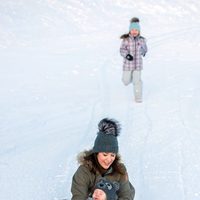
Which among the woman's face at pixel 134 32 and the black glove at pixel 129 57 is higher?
the woman's face at pixel 134 32

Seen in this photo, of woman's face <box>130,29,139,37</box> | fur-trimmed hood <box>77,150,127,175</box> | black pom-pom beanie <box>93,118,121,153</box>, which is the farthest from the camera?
woman's face <box>130,29,139,37</box>

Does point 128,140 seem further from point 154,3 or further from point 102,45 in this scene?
point 154,3

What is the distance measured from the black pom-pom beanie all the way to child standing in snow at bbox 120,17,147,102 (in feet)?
15.3

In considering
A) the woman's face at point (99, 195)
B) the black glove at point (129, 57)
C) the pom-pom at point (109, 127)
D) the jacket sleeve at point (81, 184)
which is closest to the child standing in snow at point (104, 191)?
the woman's face at point (99, 195)

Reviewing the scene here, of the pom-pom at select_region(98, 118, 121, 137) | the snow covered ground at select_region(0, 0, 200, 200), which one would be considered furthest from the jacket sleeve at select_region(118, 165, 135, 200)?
the snow covered ground at select_region(0, 0, 200, 200)

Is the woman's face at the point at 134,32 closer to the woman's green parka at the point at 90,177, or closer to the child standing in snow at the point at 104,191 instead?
the woman's green parka at the point at 90,177

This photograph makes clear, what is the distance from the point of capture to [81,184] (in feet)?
13.6

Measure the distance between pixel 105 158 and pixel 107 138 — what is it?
161 mm

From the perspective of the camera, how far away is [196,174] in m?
5.84

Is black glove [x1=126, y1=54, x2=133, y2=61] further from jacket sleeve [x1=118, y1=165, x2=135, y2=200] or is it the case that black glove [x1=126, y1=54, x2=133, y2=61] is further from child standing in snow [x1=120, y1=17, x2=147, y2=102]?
jacket sleeve [x1=118, y1=165, x2=135, y2=200]

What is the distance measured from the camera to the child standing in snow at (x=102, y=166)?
4.11 m

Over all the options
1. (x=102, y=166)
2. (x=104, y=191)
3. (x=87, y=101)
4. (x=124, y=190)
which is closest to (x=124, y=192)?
(x=124, y=190)

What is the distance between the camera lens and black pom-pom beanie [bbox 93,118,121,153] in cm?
410

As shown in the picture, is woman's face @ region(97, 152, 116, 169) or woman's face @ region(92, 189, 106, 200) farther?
woman's face @ region(97, 152, 116, 169)
